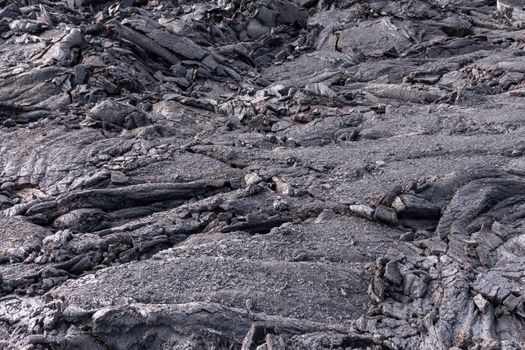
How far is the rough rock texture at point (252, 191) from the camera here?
332 inches

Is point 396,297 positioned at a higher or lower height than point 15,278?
higher

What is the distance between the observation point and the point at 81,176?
1330 centimetres

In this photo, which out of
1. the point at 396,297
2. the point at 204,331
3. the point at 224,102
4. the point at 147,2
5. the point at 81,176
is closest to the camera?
the point at 204,331

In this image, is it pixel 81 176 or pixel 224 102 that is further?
pixel 224 102

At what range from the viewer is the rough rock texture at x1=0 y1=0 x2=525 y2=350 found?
8422mm

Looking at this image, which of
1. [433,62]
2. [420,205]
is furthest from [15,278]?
[433,62]

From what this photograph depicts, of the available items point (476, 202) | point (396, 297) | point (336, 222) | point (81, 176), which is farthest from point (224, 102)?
point (396, 297)

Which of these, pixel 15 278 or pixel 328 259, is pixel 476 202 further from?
pixel 15 278

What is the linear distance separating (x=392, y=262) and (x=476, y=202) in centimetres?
254

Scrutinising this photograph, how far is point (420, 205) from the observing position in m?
11.0

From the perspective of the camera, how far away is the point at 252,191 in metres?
12.1

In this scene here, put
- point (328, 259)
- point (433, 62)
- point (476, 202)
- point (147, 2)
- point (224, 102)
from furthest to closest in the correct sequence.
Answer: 1. point (147, 2)
2. point (433, 62)
3. point (224, 102)
4. point (476, 202)
5. point (328, 259)

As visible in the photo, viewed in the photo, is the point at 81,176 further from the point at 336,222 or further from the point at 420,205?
the point at 420,205

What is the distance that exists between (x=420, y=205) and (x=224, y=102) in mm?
9551
